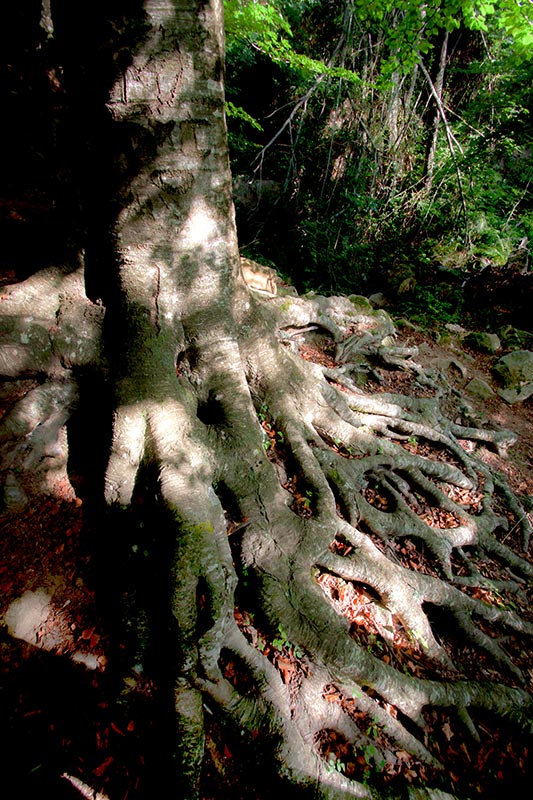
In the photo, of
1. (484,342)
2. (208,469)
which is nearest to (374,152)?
(484,342)

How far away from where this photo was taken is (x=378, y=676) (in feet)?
7.42

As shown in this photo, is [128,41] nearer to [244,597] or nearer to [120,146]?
[120,146]

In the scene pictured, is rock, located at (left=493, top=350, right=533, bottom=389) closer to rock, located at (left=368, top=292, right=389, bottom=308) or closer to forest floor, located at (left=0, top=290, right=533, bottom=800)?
rock, located at (left=368, top=292, right=389, bottom=308)

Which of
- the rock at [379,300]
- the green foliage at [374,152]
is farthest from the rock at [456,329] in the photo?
the rock at [379,300]

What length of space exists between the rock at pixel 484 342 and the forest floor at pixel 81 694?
5968mm

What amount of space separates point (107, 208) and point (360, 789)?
11.5ft

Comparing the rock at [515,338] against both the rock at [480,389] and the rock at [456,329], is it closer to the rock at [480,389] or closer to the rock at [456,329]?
the rock at [456,329]

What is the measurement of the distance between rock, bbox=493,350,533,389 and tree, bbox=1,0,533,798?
4.36 metres

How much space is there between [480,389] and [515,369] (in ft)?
3.32

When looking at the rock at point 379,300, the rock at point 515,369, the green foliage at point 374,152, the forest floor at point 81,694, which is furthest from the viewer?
the rock at point 379,300

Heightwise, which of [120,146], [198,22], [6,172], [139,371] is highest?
[198,22]

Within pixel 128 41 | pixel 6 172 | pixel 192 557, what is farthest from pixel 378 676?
pixel 6 172

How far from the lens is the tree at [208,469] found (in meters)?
2.04

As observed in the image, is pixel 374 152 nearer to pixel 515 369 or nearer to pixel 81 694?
pixel 515 369
